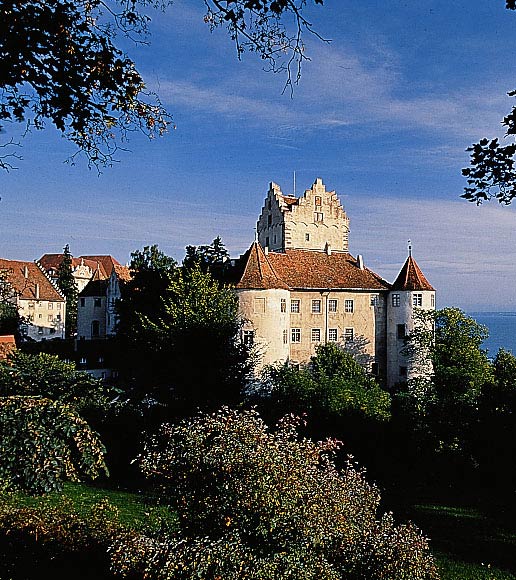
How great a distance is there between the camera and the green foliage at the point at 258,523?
6.18 meters

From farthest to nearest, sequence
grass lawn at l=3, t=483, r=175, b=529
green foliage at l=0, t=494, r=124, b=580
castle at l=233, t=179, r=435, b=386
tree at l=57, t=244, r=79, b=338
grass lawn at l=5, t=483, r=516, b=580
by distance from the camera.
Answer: tree at l=57, t=244, r=79, b=338 → castle at l=233, t=179, r=435, b=386 → grass lawn at l=3, t=483, r=175, b=529 → grass lawn at l=5, t=483, r=516, b=580 → green foliage at l=0, t=494, r=124, b=580

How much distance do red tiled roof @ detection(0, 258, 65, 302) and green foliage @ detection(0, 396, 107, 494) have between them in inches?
2405

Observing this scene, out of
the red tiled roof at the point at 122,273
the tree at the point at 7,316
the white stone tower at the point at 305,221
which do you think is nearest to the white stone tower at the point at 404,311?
the white stone tower at the point at 305,221

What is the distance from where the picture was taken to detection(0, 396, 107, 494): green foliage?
925 cm

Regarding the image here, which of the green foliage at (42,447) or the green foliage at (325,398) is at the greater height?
the green foliage at (42,447)

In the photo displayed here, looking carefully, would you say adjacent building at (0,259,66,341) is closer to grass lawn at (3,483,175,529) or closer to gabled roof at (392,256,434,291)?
gabled roof at (392,256,434,291)

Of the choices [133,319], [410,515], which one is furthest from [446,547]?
[133,319]

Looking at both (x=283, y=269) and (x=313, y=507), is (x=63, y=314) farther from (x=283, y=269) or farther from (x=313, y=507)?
(x=313, y=507)

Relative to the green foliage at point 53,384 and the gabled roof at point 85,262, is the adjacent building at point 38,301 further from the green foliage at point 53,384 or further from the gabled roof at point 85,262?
the green foliage at point 53,384

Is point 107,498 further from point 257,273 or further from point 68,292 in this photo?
point 68,292

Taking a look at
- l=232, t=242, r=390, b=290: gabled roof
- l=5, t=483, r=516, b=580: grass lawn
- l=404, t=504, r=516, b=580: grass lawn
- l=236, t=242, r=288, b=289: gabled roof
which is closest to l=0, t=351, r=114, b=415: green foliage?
l=5, t=483, r=516, b=580: grass lawn

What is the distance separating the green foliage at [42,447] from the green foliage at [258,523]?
280 cm

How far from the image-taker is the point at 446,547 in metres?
12.0

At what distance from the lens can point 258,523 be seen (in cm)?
646
